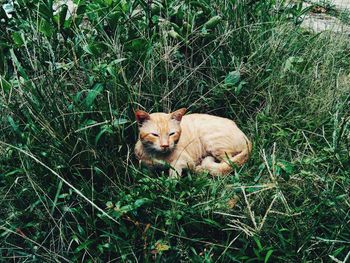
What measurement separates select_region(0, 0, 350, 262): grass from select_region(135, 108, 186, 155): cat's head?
0.47 feet

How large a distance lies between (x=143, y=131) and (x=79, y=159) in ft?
1.20

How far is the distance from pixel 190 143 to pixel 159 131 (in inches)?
9.7

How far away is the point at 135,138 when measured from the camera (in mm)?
2973

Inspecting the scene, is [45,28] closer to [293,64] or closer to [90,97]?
[90,97]

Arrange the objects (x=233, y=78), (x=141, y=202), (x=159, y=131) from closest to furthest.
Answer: (x=141, y=202) < (x=159, y=131) < (x=233, y=78)

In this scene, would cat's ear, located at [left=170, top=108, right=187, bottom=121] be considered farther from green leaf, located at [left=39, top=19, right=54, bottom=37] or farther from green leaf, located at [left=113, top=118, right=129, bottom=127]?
green leaf, located at [left=39, top=19, right=54, bottom=37]

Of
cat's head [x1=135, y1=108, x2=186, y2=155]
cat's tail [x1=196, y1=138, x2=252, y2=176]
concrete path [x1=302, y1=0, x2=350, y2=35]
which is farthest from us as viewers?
concrete path [x1=302, y1=0, x2=350, y2=35]

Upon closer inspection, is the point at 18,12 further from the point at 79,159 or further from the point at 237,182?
the point at 237,182

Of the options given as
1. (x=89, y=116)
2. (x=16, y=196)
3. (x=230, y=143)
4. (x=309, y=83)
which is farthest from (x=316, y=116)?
(x=16, y=196)

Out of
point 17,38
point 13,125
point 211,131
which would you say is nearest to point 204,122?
point 211,131

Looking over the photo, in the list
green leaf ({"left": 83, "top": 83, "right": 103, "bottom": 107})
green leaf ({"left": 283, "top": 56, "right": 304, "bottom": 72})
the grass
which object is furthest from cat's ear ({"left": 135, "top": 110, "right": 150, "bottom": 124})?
green leaf ({"left": 283, "top": 56, "right": 304, "bottom": 72})

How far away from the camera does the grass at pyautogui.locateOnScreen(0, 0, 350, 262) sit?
8.14 ft

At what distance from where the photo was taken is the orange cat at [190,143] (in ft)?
8.77

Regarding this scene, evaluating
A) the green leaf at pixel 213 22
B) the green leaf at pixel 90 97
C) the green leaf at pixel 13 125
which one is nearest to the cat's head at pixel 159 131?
the green leaf at pixel 90 97
